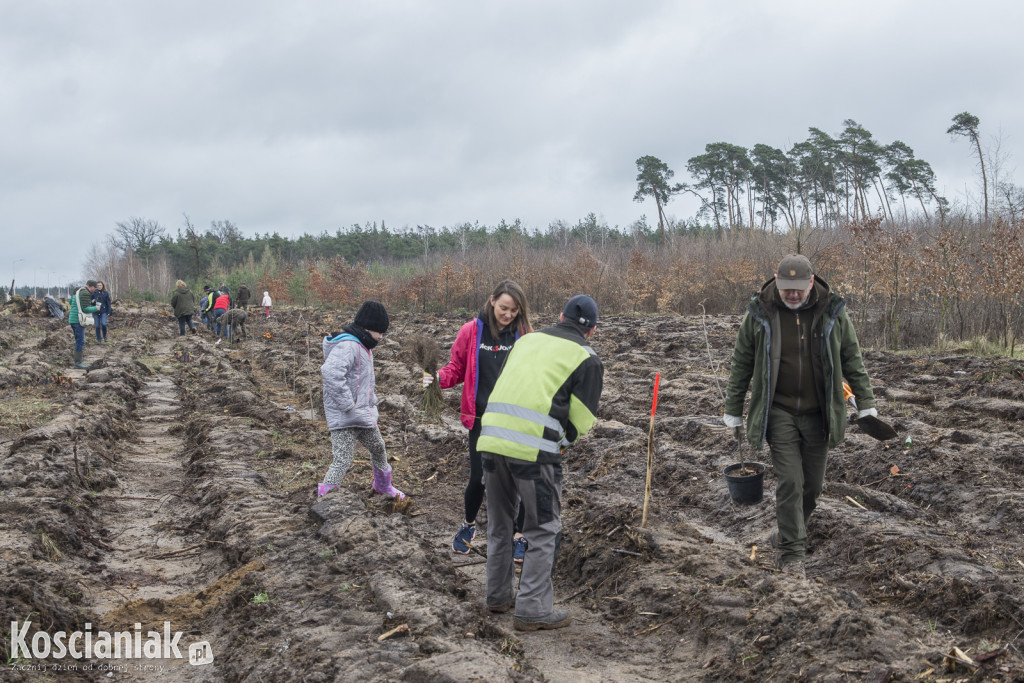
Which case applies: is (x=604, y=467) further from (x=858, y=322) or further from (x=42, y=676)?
(x=858, y=322)

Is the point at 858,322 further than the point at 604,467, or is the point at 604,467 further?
the point at 858,322

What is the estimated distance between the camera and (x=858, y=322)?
19.0 meters

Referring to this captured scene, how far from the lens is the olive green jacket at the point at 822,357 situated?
459cm

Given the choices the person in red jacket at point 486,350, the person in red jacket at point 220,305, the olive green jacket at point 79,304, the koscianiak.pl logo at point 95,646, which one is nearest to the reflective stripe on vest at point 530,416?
the person in red jacket at point 486,350

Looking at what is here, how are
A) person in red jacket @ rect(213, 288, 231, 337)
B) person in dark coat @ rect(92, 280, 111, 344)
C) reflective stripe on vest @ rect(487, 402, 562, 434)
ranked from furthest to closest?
person in red jacket @ rect(213, 288, 231, 337)
person in dark coat @ rect(92, 280, 111, 344)
reflective stripe on vest @ rect(487, 402, 562, 434)

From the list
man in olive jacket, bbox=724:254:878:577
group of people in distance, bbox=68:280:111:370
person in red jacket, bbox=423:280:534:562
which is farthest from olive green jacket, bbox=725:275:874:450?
group of people in distance, bbox=68:280:111:370

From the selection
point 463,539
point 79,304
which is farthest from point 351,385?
point 79,304

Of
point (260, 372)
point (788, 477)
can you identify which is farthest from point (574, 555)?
point (260, 372)

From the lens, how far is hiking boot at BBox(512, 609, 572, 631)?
4.44m

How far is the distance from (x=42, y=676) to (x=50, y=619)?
624mm

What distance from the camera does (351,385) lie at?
601 cm

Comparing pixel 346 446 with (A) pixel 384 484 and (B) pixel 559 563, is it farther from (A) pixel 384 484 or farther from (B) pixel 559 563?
(B) pixel 559 563

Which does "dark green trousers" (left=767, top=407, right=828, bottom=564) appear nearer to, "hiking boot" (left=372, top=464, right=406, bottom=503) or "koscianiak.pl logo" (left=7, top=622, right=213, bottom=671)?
"hiking boot" (left=372, top=464, right=406, bottom=503)

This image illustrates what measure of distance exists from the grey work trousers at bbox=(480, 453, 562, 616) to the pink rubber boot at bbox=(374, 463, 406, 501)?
87.5 inches
